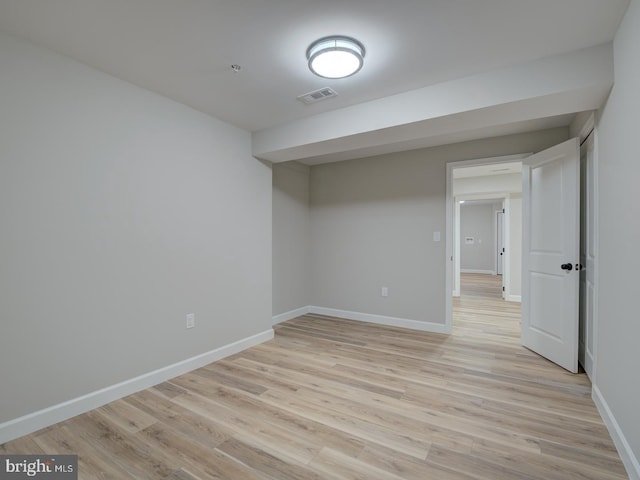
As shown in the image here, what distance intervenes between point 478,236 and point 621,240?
9756 mm

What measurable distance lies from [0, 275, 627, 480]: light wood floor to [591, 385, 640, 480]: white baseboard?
0.05 metres

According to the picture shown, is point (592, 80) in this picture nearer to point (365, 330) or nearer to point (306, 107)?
point (306, 107)

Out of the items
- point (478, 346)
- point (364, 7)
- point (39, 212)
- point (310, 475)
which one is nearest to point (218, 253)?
point (39, 212)

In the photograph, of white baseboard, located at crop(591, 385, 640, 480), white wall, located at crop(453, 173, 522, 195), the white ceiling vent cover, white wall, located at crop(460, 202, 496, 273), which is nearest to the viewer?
white baseboard, located at crop(591, 385, 640, 480)

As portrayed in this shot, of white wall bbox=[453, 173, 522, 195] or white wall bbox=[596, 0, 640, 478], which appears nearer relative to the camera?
white wall bbox=[596, 0, 640, 478]

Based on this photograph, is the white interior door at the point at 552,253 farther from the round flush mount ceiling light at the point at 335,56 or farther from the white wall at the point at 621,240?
the round flush mount ceiling light at the point at 335,56

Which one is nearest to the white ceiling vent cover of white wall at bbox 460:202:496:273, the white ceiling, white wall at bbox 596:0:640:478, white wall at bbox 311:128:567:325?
the white ceiling

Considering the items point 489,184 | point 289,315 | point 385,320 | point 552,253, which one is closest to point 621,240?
point 552,253

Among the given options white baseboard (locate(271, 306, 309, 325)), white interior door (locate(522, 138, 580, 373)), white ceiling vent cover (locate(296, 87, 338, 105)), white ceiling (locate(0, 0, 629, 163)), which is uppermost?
white ceiling (locate(0, 0, 629, 163))

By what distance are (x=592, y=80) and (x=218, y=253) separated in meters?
3.16

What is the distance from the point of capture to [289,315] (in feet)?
15.5

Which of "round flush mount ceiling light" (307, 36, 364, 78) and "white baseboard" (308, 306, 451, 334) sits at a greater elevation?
"round flush mount ceiling light" (307, 36, 364, 78)

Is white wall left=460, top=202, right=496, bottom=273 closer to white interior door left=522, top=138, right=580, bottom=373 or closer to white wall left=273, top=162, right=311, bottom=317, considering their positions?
white wall left=273, top=162, right=311, bottom=317

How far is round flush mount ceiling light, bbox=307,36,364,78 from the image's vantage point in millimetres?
1915
